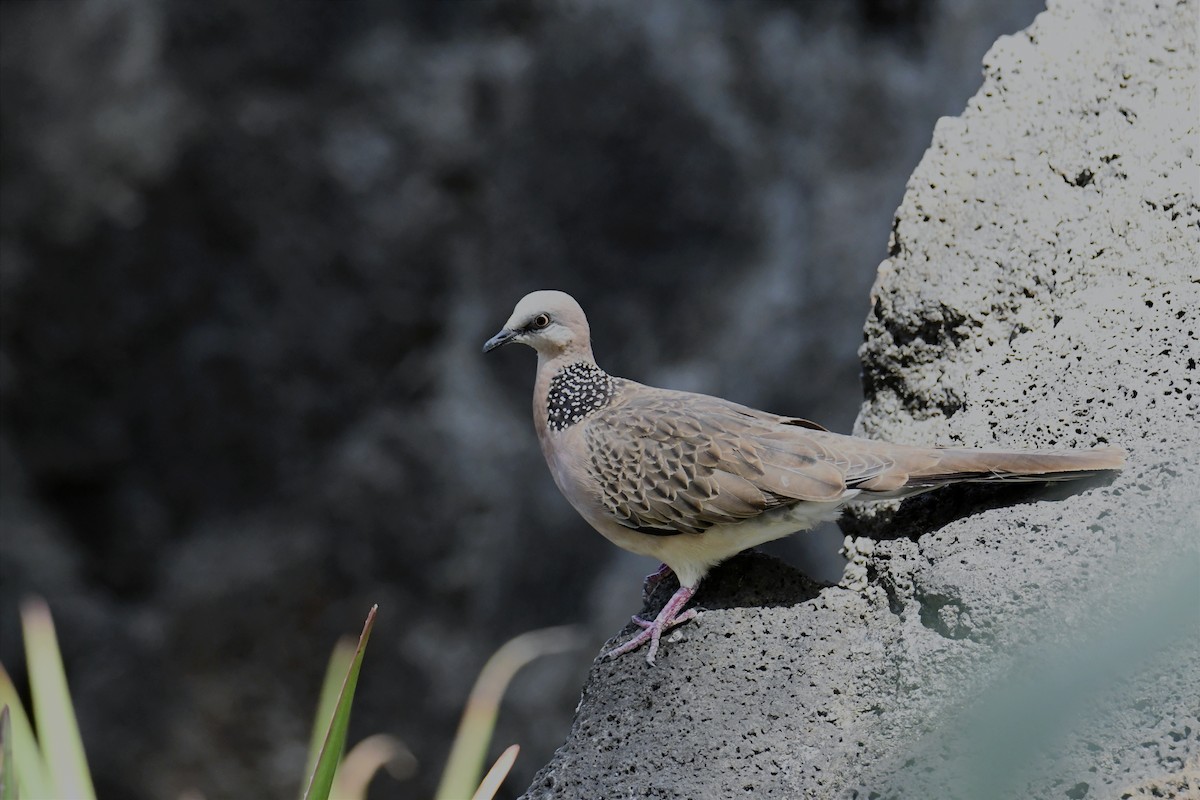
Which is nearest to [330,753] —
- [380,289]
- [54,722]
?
[54,722]

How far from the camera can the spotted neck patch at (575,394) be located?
9.65 feet

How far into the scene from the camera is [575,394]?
2.96 m

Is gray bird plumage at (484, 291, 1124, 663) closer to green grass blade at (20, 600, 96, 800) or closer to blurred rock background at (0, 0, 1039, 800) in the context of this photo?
green grass blade at (20, 600, 96, 800)

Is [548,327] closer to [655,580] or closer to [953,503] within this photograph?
[655,580]

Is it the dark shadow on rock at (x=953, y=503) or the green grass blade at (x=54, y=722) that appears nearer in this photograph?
the dark shadow on rock at (x=953, y=503)

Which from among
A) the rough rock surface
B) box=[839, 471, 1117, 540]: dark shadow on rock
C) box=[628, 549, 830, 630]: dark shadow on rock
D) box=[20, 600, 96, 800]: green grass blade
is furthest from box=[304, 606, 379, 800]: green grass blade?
box=[20, 600, 96, 800]: green grass blade

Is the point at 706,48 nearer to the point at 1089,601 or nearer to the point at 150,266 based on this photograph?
the point at 150,266

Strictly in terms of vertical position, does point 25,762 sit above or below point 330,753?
above

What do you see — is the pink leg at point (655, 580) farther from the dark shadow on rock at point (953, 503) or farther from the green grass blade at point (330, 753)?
the green grass blade at point (330, 753)

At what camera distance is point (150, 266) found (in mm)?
5617

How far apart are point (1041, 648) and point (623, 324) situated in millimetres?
3701

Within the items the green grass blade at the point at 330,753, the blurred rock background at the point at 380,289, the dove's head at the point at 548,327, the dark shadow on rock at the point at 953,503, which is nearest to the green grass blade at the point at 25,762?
the green grass blade at the point at 330,753

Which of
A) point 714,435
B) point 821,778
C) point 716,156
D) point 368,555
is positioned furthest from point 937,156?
point 368,555

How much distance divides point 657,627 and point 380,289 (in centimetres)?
344
